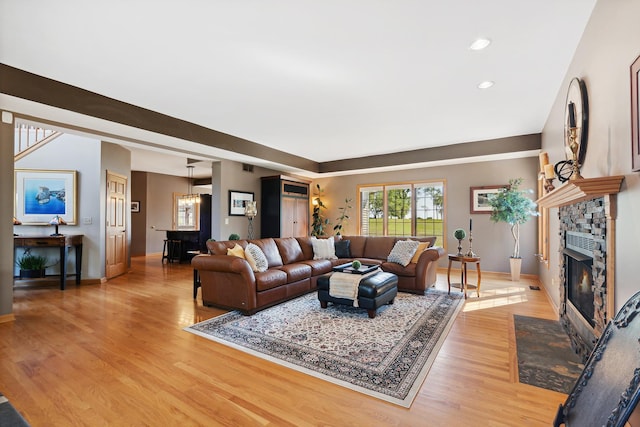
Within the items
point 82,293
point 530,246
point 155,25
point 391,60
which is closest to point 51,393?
point 155,25

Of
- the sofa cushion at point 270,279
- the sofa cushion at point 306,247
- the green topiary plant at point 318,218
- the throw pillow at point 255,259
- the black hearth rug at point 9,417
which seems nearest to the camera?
the black hearth rug at point 9,417

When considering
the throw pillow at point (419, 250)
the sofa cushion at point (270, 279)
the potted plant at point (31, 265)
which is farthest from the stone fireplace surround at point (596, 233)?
the potted plant at point (31, 265)

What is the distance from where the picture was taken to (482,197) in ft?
20.4

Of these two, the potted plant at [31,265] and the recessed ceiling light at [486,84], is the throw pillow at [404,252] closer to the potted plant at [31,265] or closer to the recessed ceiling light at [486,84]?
the recessed ceiling light at [486,84]

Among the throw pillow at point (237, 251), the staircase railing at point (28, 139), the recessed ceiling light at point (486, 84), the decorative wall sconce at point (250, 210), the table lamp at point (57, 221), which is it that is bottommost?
the throw pillow at point (237, 251)

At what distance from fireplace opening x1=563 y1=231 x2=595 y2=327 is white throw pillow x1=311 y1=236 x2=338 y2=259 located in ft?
11.4

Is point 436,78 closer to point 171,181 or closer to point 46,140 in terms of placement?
point 46,140

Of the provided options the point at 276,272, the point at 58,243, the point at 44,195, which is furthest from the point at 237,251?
the point at 44,195

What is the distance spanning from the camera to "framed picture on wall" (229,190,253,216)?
633cm

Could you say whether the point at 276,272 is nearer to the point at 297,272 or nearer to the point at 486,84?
the point at 297,272

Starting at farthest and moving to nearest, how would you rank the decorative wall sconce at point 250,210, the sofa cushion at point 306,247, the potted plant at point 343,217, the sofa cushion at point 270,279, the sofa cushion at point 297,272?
1. the potted plant at point 343,217
2. the decorative wall sconce at point 250,210
3. the sofa cushion at point 306,247
4. the sofa cushion at point 297,272
5. the sofa cushion at point 270,279

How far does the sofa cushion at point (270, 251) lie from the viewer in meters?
4.55

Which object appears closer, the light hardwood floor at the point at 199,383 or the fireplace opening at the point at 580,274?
the light hardwood floor at the point at 199,383

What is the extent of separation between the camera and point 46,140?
5.29 meters
